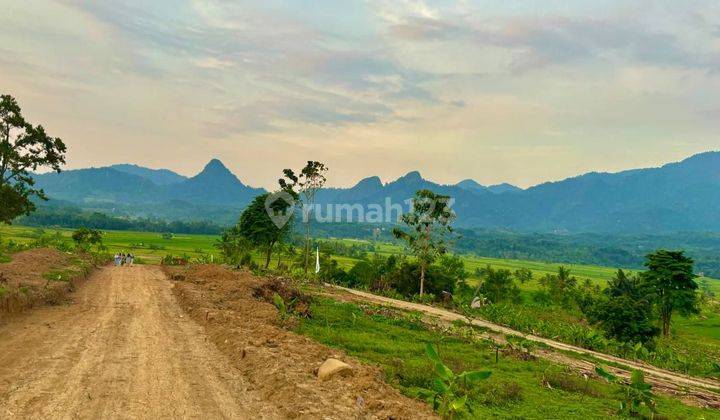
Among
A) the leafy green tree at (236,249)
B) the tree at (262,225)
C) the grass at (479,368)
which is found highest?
the tree at (262,225)

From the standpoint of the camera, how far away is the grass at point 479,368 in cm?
1416

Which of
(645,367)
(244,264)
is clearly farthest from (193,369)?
(244,264)

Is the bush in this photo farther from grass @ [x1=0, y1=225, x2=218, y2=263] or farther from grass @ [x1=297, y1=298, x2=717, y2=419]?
grass @ [x1=0, y1=225, x2=218, y2=263]

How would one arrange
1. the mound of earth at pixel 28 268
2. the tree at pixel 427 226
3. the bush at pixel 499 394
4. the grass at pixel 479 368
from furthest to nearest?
1. the tree at pixel 427 226
2. the mound of earth at pixel 28 268
3. the grass at pixel 479 368
4. the bush at pixel 499 394

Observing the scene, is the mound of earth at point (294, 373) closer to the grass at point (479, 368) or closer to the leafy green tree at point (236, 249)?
the grass at point (479, 368)

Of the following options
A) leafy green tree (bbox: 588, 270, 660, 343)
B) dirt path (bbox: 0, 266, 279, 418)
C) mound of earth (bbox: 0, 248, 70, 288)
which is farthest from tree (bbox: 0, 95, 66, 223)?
leafy green tree (bbox: 588, 270, 660, 343)

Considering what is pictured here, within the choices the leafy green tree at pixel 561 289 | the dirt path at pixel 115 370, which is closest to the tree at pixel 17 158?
the dirt path at pixel 115 370

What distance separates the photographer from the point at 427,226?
60.0 m

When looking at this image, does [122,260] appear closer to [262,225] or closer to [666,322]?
[262,225]

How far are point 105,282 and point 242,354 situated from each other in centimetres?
2558

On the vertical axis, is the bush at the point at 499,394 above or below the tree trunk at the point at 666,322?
above

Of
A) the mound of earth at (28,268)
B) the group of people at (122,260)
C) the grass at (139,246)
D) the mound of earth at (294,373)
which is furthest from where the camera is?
the grass at (139,246)

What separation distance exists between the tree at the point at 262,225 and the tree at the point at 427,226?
1488cm

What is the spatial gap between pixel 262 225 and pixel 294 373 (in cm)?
4742
